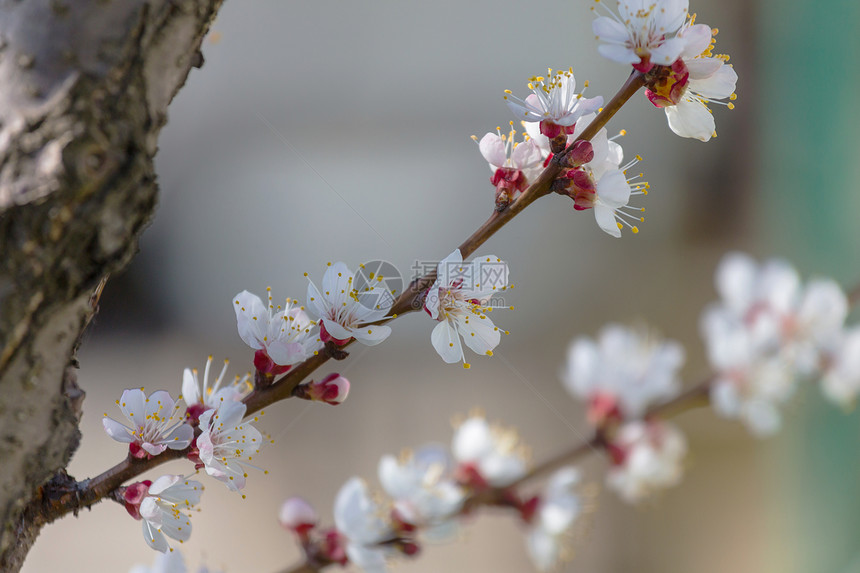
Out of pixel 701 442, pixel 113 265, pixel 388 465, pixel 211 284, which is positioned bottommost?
pixel 211 284

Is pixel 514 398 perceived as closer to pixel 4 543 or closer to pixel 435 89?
pixel 435 89

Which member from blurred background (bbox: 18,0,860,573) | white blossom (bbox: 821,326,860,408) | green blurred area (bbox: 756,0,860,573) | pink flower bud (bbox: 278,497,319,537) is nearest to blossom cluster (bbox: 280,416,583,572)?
pink flower bud (bbox: 278,497,319,537)

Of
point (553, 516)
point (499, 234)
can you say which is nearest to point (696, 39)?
point (553, 516)

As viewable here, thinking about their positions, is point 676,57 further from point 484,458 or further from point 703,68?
point 484,458

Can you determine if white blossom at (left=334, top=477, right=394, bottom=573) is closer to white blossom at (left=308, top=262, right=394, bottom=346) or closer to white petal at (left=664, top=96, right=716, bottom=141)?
white blossom at (left=308, top=262, right=394, bottom=346)

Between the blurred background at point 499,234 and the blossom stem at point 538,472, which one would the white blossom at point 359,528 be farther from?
the blurred background at point 499,234

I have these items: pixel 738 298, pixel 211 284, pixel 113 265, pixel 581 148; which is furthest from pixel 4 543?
pixel 211 284
